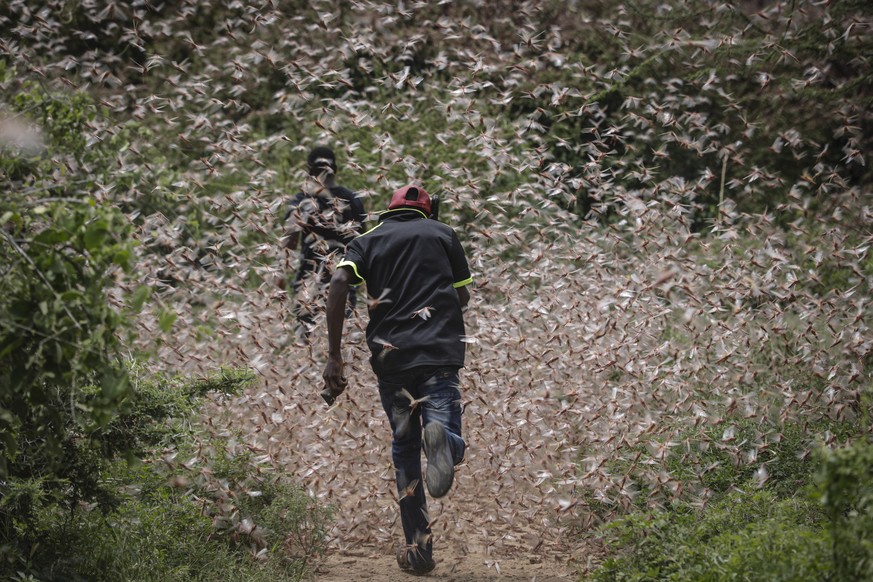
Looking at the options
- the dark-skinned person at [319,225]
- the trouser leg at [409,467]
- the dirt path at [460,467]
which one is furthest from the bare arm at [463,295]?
the dark-skinned person at [319,225]

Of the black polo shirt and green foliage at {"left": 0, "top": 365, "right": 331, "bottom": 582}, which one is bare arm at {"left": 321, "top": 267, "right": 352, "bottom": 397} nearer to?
the black polo shirt

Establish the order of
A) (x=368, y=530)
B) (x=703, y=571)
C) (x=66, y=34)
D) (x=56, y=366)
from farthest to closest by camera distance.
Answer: (x=66, y=34), (x=368, y=530), (x=703, y=571), (x=56, y=366)

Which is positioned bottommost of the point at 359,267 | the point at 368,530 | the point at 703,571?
the point at 368,530

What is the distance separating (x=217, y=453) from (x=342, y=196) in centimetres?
269

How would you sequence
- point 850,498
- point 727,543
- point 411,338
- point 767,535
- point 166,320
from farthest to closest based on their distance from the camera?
point 411,338 → point 727,543 → point 767,535 → point 850,498 → point 166,320

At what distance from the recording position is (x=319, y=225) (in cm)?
616

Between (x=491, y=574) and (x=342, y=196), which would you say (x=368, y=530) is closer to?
(x=491, y=574)

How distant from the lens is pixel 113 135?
8.03 m

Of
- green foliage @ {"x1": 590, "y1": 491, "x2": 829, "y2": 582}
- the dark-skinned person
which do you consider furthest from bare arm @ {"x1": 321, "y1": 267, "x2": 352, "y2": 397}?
green foliage @ {"x1": 590, "y1": 491, "x2": 829, "y2": 582}

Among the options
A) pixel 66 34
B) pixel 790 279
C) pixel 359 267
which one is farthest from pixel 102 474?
pixel 66 34

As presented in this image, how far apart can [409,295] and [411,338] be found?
24cm

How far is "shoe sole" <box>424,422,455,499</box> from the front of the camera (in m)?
4.16

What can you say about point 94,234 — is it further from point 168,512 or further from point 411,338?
point 168,512

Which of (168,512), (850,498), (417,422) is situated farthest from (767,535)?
(168,512)
